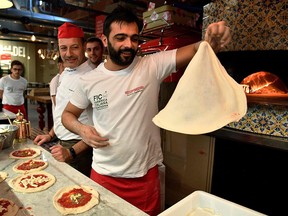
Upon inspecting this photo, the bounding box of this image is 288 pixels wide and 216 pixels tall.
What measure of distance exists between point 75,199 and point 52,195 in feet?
0.48

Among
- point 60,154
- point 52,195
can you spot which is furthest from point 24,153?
point 52,195

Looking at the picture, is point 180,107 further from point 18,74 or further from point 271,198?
point 18,74

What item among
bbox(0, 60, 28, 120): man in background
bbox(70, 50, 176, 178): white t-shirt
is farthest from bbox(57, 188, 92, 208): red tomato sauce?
bbox(0, 60, 28, 120): man in background

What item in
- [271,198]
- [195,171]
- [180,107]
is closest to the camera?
[180,107]

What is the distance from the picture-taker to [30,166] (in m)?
1.46

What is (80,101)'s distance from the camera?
147 cm

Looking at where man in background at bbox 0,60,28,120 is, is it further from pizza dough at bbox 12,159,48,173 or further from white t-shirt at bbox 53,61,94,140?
pizza dough at bbox 12,159,48,173

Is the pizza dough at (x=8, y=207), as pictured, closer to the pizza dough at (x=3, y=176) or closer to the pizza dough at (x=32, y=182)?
the pizza dough at (x=32, y=182)

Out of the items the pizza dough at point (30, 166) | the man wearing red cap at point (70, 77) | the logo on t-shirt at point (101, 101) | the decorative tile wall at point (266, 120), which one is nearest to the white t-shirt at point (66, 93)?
the man wearing red cap at point (70, 77)

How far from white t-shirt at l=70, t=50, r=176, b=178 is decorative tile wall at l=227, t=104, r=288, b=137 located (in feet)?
3.56

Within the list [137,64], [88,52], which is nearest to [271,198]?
[137,64]

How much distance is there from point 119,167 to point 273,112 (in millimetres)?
1405

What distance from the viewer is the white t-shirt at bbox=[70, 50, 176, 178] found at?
135 cm

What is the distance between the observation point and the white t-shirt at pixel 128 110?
1350 mm
